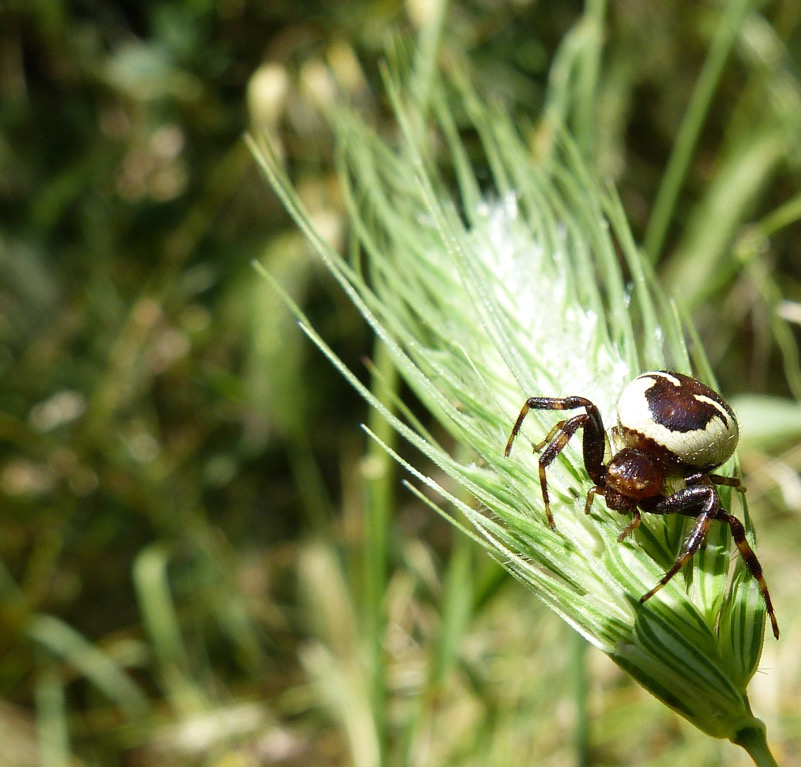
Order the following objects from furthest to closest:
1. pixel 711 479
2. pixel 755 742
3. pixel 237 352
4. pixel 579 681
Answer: pixel 237 352 → pixel 579 681 → pixel 711 479 → pixel 755 742

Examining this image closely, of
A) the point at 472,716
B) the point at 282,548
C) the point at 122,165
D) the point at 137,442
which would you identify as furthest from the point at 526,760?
the point at 122,165

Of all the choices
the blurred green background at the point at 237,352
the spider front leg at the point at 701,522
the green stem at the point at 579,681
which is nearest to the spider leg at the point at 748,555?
the spider front leg at the point at 701,522

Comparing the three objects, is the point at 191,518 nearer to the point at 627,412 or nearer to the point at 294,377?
the point at 294,377

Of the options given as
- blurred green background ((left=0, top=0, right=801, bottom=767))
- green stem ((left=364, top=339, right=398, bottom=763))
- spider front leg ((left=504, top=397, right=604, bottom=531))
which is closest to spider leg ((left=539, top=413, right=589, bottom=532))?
spider front leg ((left=504, top=397, right=604, bottom=531))

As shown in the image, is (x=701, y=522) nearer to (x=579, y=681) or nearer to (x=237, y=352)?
(x=579, y=681)

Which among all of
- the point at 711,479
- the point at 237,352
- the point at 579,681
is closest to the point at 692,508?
the point at 711,479
